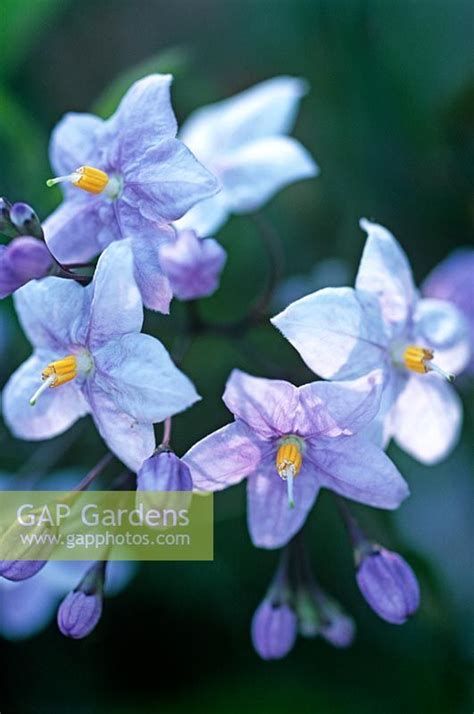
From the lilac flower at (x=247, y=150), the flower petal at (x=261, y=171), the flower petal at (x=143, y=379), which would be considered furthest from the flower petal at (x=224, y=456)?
the flower petal at (x=261, y=171)

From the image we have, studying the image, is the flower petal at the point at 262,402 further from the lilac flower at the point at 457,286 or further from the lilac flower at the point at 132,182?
the lilac flower at the point at 457,286

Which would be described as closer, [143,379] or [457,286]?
[143,379]

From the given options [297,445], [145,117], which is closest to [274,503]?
[297,445]

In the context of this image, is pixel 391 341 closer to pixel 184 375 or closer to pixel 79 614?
pixel 184 375

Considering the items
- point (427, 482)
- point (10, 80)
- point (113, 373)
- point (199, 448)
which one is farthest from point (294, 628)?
point (10, 80)

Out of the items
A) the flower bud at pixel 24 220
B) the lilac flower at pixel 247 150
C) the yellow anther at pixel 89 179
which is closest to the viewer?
the flower bud at pixel 24 220

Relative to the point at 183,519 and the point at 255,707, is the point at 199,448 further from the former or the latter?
the point at 255,707

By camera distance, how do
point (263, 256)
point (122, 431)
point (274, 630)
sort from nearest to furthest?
1. point (122, 431)
2. point (274, 630)
3. point (263, 256)
